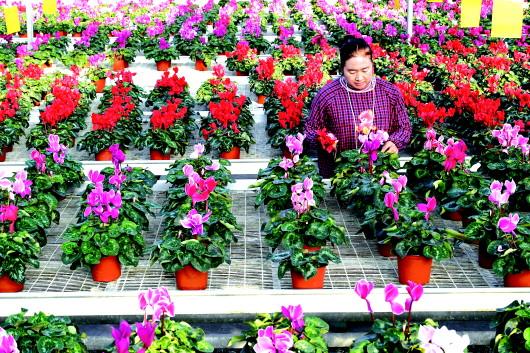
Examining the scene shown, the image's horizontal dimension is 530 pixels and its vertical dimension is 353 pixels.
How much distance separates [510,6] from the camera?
5793mm

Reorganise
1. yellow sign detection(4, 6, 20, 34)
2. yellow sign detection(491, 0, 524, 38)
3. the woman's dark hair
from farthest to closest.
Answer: yellow sign detection(4, 6, 20, 34) < yellow sign detection(491, 0, 524, 38) < the woman's dark hair

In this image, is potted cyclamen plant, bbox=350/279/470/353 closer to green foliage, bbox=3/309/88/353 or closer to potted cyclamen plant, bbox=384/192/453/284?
potted cyclamen plant, bbox=384/192/453/284

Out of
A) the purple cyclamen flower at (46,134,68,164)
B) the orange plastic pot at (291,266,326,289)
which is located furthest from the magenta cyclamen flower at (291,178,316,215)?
the purple cyclamen flower at (46,134,68,164)

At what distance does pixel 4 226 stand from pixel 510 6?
4141mm

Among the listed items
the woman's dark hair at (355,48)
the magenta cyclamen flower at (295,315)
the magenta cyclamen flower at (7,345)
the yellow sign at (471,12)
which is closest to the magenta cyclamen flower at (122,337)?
the magenta cyclamen flower at (7,345)

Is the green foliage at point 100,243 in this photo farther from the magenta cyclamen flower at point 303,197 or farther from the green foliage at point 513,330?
the green foliage at point 513,330

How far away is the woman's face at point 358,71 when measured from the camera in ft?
13.2

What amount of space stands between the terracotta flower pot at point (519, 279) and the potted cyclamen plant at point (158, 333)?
1.46 metres

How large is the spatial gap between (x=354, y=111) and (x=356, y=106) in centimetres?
3

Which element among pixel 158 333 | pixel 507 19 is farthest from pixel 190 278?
pixel 507 19

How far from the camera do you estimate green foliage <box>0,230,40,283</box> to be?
335 cm

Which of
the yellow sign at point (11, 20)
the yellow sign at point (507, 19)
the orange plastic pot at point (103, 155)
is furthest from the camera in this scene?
the yellow sign at point (11, 20)

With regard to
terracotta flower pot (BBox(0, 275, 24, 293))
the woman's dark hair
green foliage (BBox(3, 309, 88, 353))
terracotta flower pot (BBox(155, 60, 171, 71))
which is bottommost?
terracotta flower pot (BBox(155, 60, 171, 71))

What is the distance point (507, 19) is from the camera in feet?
18.9
